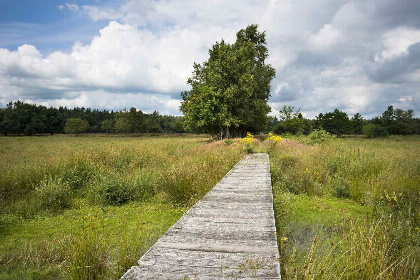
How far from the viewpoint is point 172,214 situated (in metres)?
5.88

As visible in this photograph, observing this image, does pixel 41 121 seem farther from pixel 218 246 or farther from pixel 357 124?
pixel 357 124

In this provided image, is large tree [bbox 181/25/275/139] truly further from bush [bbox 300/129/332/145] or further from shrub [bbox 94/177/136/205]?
shrub [bbox 94/177/136/205]

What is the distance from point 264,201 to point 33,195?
7.08 metres

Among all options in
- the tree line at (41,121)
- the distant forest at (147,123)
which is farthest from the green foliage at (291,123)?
the tree line at (41,121)

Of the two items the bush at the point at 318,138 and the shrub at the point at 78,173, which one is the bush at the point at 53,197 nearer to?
the shrub at the point at 78,173

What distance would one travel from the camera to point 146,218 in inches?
224

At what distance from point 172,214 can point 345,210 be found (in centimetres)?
453

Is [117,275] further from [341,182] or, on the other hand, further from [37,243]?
[341,182]

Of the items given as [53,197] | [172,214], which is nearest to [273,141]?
[172,214]

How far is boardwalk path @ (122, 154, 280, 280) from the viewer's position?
6.77 ft

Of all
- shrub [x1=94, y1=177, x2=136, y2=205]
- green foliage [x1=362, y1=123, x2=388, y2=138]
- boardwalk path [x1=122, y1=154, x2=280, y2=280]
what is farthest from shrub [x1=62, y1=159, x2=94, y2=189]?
green foliage [x1=362, y1=123, x2=388, y2=138]

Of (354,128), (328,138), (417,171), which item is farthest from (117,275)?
(354,128)

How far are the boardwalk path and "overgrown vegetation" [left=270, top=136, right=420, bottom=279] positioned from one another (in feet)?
1.58

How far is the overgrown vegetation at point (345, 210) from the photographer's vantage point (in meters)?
3.15
